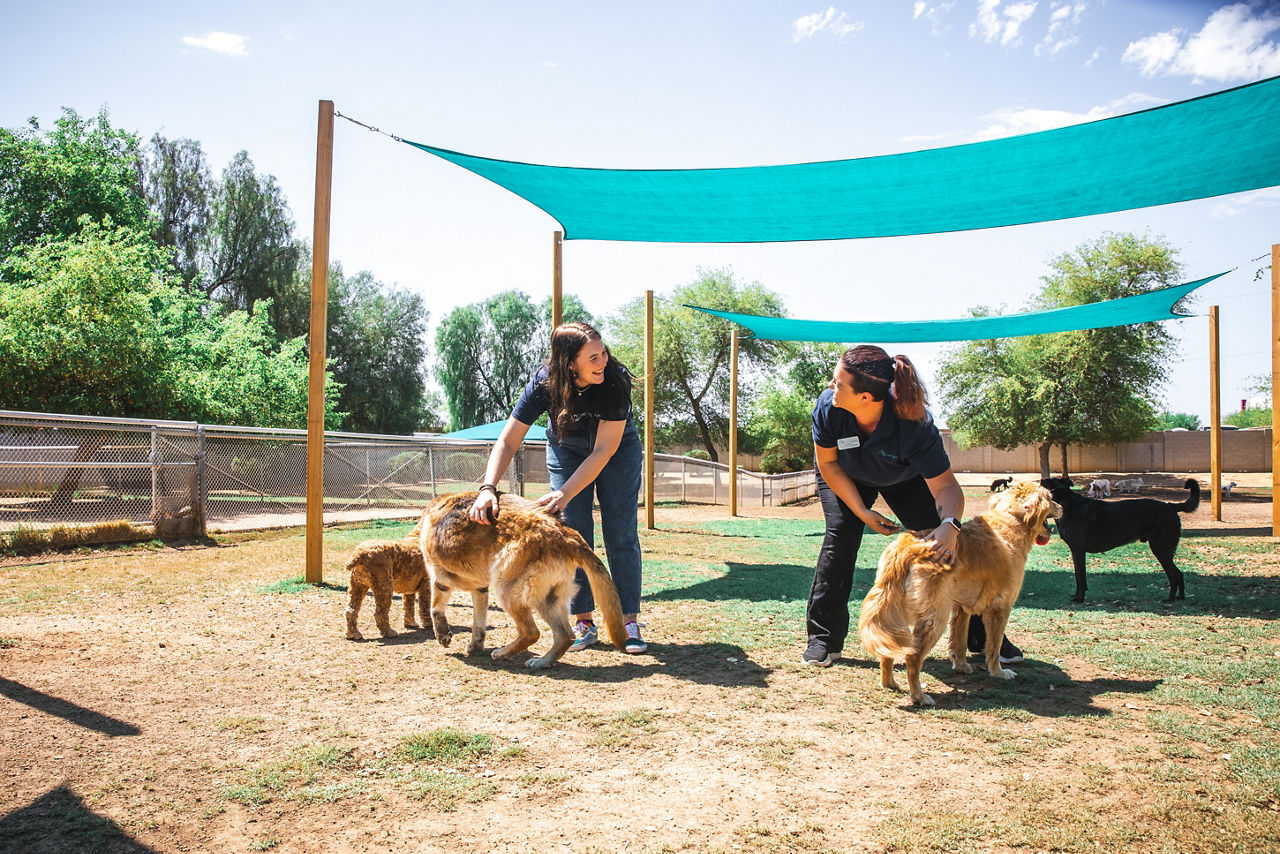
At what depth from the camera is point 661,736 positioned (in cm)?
301

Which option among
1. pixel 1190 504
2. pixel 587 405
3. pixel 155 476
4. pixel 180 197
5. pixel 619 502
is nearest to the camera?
pixel 587 405

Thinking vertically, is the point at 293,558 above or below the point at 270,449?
below

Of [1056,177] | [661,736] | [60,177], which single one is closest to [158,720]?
[661,736]

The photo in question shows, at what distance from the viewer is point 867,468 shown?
4.02m

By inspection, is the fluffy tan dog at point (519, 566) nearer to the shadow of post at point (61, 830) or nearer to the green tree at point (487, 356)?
the shadow of post at point (61, 830)

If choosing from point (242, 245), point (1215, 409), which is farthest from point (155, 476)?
point (242, 245)

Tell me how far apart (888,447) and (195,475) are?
947 cm

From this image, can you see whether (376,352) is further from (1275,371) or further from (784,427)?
(1275,371)

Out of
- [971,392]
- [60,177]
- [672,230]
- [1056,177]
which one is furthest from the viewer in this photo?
[971,392]

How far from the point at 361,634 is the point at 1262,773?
4.62 metres

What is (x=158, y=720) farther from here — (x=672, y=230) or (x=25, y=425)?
(x=672, y=230)

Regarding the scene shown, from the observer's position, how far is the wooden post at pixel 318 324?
6.71 meters

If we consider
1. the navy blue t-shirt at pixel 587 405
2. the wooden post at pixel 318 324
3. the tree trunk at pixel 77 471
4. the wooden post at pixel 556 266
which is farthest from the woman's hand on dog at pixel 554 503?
the tree trunk at pixel 77 471

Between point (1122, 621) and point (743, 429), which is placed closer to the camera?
point (1122, 621)
